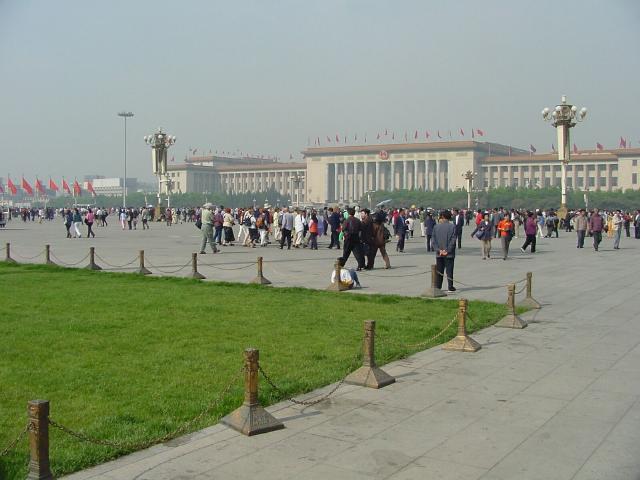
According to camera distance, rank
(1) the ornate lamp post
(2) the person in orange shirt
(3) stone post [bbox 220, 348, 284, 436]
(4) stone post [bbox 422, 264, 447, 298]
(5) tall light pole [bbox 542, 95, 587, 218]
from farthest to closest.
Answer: (1) the ornate lamp post
(5) tall light pole [bbox 542, 95, 587, 218]
(2) the person in orange shirt
(4) stone post [bbox 422, 264, 447, 298]
(3) stone post [bbox 220, 348, 284, 436]

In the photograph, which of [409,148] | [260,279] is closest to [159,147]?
[260,279]

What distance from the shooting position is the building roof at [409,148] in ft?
376

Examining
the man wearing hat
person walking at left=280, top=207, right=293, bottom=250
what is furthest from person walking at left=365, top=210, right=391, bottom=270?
person walking at left=280, top=207, right=293, bottom=250

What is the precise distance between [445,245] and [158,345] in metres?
6.43

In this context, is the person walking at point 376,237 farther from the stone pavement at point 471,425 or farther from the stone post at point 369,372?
the stone post at point 369,372

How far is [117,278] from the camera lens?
15016 millimetres

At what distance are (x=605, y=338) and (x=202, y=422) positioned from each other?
18.8 feet

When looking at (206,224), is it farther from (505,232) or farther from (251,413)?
(251,413)

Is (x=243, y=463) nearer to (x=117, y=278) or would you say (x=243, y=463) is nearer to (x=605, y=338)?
(x=605, y=338)

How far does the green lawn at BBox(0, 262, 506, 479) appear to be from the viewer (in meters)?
5.55

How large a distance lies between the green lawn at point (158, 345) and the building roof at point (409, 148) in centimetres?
10490

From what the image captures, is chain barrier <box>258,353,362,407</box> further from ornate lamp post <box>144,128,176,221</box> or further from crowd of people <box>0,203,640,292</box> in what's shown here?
ornate lamp post <box>144,128,176,221</box>

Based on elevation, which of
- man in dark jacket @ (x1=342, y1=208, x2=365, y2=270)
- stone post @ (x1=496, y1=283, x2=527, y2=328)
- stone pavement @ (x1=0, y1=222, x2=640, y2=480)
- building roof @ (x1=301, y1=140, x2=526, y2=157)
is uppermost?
building roof @ (x1=301, y1=140, x2=526, y2=157)

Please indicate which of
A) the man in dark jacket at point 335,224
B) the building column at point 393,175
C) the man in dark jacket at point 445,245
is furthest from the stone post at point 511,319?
the building column at point 393,175
